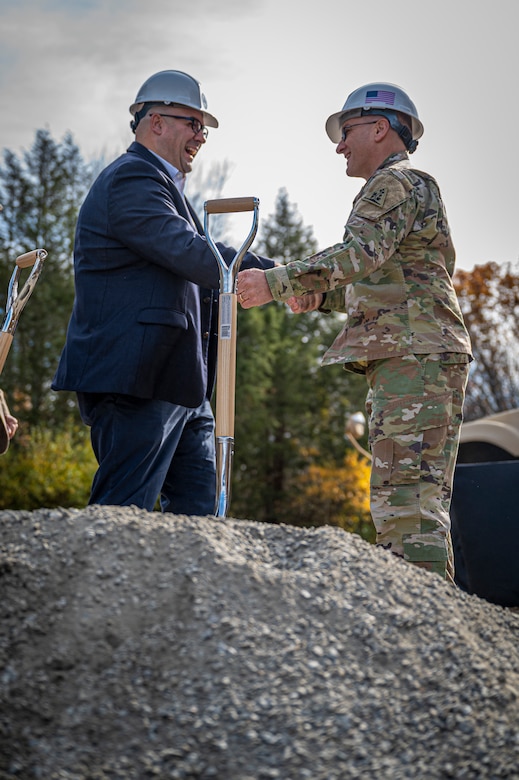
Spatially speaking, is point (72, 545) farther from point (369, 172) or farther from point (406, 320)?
point (369, 172)

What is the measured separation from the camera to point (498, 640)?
272 cm

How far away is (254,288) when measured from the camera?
3.89 m

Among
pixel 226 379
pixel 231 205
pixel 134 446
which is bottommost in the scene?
pixel 134 446

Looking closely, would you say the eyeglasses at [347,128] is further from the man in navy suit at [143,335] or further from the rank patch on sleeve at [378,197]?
the man in navy suit at [143,335]

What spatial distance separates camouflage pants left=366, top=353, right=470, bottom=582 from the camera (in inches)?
146

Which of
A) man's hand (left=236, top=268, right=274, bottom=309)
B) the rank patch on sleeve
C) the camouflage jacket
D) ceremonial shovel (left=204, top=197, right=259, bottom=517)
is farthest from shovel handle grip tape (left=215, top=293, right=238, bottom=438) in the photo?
the rank patch on sleeve

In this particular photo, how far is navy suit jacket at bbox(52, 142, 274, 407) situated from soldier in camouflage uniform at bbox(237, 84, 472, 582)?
0.40 metres

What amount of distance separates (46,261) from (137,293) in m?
→ 13.6

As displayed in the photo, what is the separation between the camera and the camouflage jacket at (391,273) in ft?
12.6

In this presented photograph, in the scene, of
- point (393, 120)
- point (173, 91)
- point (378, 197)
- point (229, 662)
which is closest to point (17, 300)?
point (173, 91)

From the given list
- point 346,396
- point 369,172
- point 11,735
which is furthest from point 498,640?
point 346,396

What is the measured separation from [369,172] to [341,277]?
77 centimetres

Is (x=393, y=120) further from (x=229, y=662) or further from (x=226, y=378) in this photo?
(x=229, y=662)

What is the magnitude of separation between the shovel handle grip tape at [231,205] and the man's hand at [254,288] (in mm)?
302
